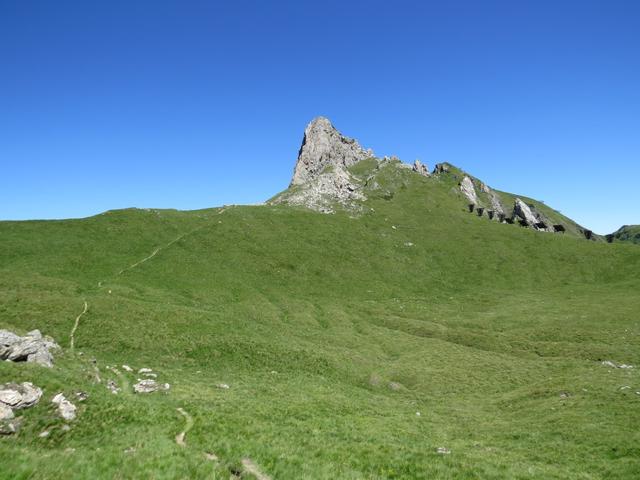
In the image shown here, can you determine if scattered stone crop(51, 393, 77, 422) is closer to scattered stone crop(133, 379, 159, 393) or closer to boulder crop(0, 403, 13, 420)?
boulder crop(0, 403, 13, 420)

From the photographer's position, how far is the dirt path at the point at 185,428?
21.8 m

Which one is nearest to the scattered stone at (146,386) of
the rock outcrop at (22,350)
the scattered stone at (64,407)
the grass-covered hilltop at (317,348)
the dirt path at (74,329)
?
→ the grass-covered hilltop at (317,348)

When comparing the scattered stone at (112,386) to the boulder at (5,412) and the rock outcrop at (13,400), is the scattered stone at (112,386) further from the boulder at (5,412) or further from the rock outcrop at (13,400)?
the boulder at (5,412)

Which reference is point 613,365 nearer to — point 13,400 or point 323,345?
point 323,345

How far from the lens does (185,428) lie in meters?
23.8

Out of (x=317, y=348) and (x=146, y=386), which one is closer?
(x=146, y=386)

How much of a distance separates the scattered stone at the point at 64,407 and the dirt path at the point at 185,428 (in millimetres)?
5858

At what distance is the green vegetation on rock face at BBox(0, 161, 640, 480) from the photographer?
21.9m

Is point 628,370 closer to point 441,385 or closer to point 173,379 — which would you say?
point 441,385

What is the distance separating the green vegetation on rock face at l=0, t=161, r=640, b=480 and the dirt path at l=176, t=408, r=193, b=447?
45 cm

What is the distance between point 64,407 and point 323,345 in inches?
1402

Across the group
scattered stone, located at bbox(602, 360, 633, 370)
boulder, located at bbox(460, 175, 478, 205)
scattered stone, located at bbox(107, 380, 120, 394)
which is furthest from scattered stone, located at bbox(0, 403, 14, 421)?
boulder, located at bbox(460, 175, 478, 205)

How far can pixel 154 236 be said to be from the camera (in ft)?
298

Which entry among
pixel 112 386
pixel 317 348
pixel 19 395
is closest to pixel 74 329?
pixel 112 386
